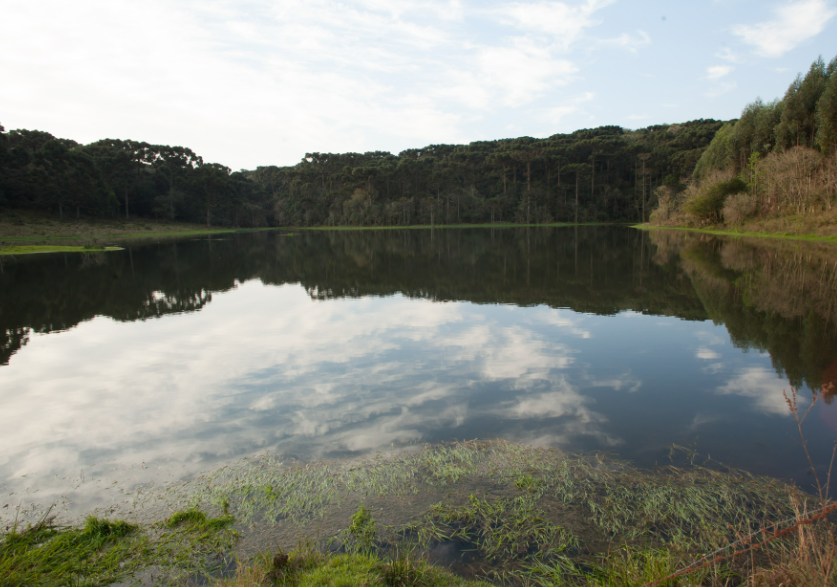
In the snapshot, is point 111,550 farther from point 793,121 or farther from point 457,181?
point 457,181

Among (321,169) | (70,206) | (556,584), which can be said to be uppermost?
(321,169)

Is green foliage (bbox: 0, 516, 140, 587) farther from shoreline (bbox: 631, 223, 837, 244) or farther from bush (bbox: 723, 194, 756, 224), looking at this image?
bush (bbox: 723, 194, 756, 224)

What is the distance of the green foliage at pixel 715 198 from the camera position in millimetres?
47656

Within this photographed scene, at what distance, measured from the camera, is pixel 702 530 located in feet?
13.1

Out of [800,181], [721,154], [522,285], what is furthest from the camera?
[721,154]

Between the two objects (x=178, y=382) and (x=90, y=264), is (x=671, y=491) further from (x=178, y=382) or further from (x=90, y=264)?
(x=90, y=264)

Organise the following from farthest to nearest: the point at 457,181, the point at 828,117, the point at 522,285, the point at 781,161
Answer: the point at 457,181 → the point at 781,161 → the point at 828,117 → the point at 522,285

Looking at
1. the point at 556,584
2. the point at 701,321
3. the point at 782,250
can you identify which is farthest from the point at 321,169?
the point at 556,584

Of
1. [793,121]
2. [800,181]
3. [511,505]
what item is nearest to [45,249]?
[511,505]

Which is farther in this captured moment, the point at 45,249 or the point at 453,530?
the point at 45,249

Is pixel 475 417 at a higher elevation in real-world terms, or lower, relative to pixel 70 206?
lower

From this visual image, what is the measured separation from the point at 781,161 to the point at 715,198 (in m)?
7.57

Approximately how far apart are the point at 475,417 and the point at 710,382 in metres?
4.06

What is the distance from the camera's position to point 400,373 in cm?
827
